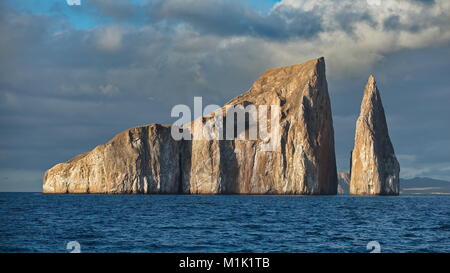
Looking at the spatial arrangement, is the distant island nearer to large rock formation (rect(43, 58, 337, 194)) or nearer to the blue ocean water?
large rock formation (rect(43, 58, 337, 194))

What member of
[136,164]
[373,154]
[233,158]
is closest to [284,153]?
[233,158]

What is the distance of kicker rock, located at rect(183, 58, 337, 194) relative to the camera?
5866 inches

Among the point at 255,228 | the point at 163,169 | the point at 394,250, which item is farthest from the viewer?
the point at 163,169


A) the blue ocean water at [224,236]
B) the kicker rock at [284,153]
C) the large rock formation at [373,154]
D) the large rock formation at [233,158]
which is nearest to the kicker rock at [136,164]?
the large rock formation at [233,158]

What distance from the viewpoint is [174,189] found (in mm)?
162625

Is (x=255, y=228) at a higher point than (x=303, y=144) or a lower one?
lower

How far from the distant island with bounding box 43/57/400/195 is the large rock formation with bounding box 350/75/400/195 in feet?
0.83

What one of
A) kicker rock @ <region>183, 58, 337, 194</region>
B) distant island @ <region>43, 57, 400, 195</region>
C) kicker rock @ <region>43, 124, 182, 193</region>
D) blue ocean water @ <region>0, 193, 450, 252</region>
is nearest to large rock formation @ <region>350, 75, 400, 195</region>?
distant island @ <region>43, 57, 400, 195</region>
